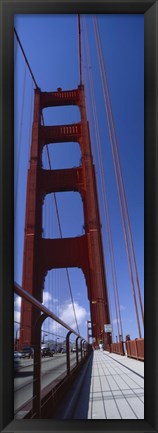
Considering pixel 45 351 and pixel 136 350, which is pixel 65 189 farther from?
pixel 45 351

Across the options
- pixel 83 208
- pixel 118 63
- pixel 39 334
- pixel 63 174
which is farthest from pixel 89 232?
pixel 39 334

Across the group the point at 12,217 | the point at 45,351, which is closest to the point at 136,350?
the point at 45,351

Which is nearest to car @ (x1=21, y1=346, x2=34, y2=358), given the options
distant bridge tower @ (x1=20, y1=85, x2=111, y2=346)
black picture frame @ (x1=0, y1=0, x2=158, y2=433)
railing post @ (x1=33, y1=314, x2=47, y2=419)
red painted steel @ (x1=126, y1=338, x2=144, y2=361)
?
railing post @ (x1=33, y1=314, x2=47, y2=419)

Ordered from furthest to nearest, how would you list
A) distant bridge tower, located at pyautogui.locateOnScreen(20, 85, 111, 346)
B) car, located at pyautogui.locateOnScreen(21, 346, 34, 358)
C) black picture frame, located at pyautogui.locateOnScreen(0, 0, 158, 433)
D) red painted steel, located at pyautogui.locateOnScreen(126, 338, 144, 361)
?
distant bridge tower, located at pyautogui.locateOnScreen(20, 85, 111, 346), red painted steel, located at pyautogui.locateOnScreen(126, 338, 144, 361), car, located at pyautogui.locateOnScreen(21, 346, 34, 358), black picture frame, located at pyautogui.locateOnScreen(0, 0, 158, 433)

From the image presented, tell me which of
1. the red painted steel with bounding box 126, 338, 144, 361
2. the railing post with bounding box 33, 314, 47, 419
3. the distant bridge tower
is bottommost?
the red painted steel with bounding box 126, 338, 144, 361

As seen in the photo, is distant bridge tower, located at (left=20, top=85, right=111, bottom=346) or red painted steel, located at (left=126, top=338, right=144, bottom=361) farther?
distant bridge tower, located at (left=20, top=85, right=111, bottom=346)

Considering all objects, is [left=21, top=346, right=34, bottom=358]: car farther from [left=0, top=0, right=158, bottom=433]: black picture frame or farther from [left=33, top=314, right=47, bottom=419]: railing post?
[left=0, top=0, right=158, bottom=433]: black picture frame
